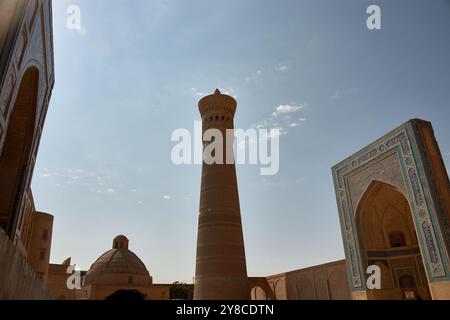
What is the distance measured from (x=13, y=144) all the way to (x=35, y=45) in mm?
2258

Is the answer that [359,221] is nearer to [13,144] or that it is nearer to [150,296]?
[13,144]

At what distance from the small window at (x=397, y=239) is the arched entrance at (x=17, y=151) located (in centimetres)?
1297

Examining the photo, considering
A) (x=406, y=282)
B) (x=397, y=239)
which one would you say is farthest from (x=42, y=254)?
(x=406, y=282)

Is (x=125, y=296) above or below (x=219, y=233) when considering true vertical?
below

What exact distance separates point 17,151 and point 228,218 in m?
12.0

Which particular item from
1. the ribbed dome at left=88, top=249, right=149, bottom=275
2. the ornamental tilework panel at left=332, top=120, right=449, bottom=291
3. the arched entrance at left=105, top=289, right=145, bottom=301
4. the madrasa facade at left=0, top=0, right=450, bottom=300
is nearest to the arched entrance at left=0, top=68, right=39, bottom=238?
the madrasa facade at left=0, top=0, right=450, bottom=300

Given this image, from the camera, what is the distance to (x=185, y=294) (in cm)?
3522

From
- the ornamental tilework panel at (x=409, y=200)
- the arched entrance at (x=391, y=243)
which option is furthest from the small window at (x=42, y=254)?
the arched entrance at (x=391, y=243)

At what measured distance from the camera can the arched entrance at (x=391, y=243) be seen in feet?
43.3

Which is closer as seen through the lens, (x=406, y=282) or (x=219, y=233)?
(x=406, y=282)

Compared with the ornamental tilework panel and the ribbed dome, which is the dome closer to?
the ribbed dome

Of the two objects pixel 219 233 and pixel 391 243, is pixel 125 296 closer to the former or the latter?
pixel 391 243

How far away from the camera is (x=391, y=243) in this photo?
1405 cm
